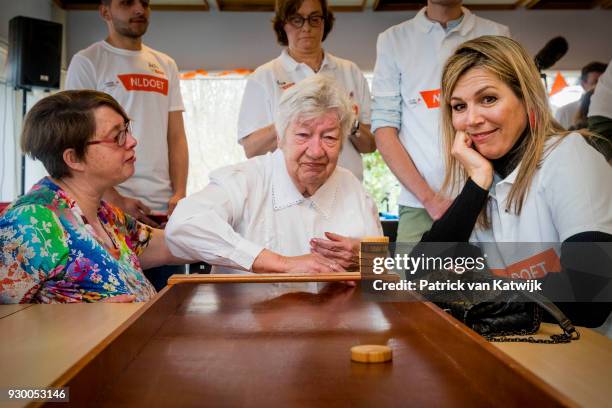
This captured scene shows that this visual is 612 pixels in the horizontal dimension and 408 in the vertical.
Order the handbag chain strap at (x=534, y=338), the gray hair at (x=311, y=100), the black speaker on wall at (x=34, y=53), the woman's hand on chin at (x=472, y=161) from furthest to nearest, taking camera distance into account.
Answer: the black speaker on wall at (x=34, y=53) → the gray hair at (x=311, y=100) → the woman's hand on chin at (x=472, y=161) → the handbag chain strap at (x=534, y=338)

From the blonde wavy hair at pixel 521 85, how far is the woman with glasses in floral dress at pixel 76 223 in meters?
0.99

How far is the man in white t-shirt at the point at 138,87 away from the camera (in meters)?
2.94

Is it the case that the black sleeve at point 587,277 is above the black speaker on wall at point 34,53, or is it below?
below

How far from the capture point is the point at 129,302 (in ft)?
5.45

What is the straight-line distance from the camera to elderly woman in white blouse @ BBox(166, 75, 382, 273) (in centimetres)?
201

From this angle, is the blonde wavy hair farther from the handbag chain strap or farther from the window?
the window

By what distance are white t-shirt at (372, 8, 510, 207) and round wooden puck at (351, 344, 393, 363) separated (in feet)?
4.71

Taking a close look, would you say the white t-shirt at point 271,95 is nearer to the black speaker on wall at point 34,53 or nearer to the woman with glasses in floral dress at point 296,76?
the woman with glasses in floral dress at point 296,76

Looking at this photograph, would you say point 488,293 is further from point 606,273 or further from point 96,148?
point 96,148

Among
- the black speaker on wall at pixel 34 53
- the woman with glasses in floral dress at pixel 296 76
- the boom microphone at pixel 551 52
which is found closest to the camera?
the woman with glasses in floral dress at pixel 296 76

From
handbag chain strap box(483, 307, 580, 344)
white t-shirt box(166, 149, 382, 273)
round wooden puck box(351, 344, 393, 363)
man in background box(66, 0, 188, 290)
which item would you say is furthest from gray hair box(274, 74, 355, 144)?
round wooden puck box(351, 344, 393, 363)

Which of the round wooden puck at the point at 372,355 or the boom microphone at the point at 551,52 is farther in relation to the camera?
the boom microphone at the point at 551,52

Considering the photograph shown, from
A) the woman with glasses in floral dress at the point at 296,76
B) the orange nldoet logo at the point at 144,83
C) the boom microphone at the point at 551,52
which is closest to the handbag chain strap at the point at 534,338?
the woman with glasses in floral dress at the point at 296,76

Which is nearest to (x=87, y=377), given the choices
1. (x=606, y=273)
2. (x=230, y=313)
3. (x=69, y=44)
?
(x=230, y=313)
